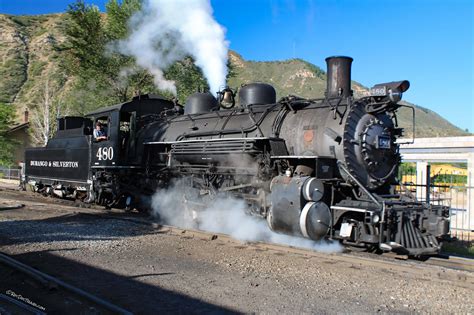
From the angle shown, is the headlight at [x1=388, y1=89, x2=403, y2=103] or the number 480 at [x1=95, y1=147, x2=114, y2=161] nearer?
the headlight at [x1=388, y1=89, x2=403, y2=103]

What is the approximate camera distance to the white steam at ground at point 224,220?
875 cm

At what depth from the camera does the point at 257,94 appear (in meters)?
10.3

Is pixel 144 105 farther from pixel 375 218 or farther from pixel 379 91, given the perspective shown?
pixel 375 218

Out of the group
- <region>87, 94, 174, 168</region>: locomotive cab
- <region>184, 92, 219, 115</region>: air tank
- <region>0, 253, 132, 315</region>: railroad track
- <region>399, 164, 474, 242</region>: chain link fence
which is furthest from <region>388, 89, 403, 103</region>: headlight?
<region>87, 94, 174, 168</region>: locomotive cab

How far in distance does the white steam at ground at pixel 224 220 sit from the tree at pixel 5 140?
29248mm

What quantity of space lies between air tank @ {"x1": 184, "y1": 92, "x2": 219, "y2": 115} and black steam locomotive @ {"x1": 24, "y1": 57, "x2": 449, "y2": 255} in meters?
0.03

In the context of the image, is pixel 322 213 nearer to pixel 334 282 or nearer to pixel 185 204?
pixel 334 282

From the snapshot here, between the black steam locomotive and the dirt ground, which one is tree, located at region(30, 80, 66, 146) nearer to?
the black steam locomotive

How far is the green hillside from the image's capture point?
138 ft

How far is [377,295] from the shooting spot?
17.6ft

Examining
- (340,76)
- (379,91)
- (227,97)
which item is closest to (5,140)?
(227,97)

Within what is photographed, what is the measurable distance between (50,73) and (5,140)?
139 ft

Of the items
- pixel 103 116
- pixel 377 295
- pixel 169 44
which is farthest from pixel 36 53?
pixel 377 295

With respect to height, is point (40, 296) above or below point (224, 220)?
below
